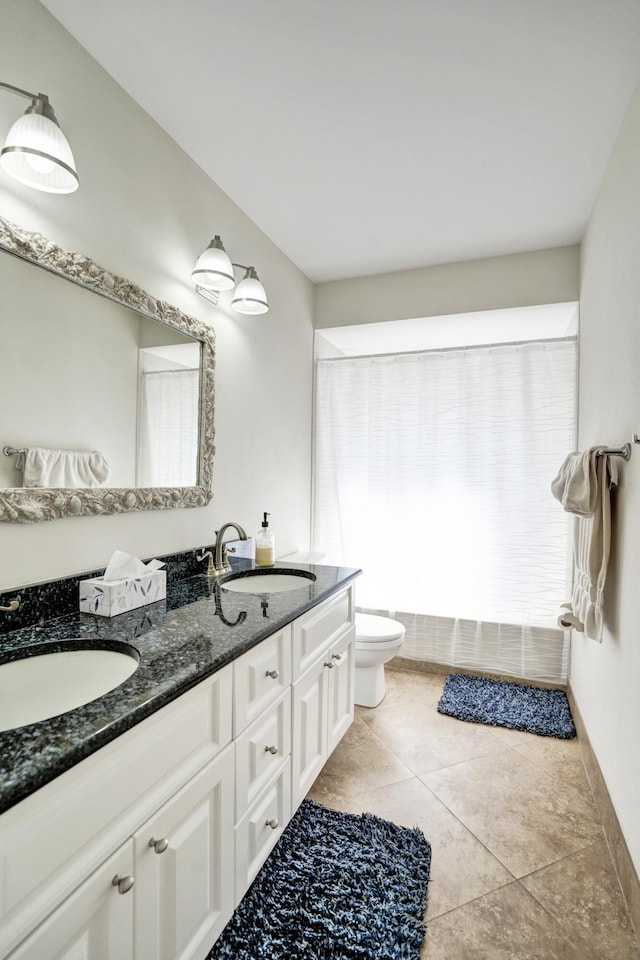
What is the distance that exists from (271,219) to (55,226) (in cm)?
133

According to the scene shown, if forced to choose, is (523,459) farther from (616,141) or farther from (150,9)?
(150,9)

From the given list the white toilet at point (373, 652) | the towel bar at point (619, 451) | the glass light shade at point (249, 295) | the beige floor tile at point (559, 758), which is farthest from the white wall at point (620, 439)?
the glass light shade at point (249, 295)

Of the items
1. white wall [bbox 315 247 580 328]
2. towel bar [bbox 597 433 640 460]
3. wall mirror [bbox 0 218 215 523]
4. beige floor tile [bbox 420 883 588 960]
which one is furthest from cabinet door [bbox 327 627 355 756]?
white wall [bbox 315 247 580 328]

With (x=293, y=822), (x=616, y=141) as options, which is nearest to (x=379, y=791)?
(x=293, y=822)

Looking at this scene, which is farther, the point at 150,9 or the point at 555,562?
the point at 555,562

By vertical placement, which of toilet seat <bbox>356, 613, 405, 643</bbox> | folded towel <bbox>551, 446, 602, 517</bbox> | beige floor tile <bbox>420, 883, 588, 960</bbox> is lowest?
beige floor tile <bbox>420, 883, 588, 960</bbox>

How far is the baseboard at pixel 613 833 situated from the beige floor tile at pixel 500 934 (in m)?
0.17

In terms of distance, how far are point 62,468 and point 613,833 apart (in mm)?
2084

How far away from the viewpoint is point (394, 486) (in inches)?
122

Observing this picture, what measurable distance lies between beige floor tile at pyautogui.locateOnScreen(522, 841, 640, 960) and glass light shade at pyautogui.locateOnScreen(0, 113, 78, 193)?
7.86 ft

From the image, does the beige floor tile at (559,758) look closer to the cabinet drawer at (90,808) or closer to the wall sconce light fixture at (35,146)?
the cabinet drawer at (90,808)

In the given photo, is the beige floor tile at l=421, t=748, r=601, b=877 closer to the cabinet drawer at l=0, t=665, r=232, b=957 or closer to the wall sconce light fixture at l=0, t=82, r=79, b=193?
the cabinet drawer at l=0, t=665, r=232, b=957

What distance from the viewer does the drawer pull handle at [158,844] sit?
891 millimetres

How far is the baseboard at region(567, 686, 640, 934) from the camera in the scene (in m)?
1.35
